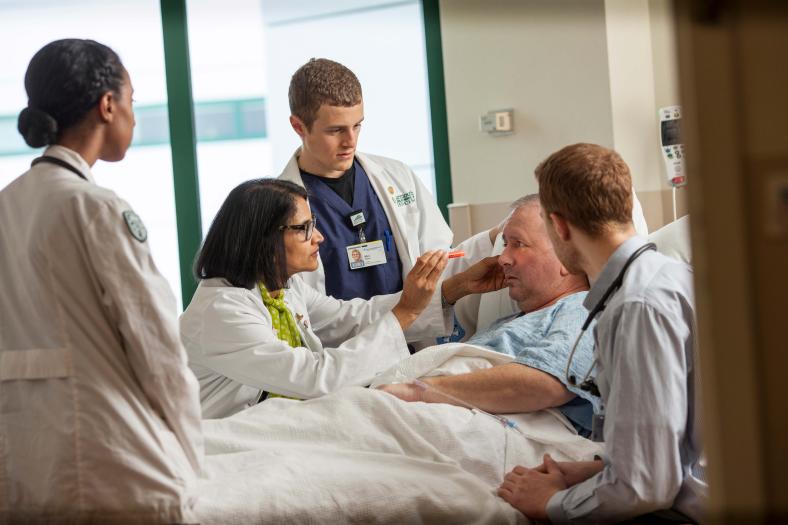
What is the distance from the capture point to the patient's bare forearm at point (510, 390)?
2.38 m

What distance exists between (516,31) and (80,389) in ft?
11.1

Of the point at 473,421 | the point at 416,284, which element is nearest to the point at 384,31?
the point at 416,284

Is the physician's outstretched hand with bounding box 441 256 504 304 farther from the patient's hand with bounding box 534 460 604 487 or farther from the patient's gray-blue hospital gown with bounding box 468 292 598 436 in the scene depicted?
the patient's hand with bounding box 534 460 604 487

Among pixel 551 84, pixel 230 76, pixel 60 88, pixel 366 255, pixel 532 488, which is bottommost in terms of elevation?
pixel 532 488

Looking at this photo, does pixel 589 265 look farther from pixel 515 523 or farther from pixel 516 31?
pixel 516 31

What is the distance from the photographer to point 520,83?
14.7 ft

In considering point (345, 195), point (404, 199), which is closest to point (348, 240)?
point (345, 195)

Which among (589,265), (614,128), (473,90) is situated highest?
(473,90)

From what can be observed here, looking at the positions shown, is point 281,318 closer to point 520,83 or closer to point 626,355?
point 626,355

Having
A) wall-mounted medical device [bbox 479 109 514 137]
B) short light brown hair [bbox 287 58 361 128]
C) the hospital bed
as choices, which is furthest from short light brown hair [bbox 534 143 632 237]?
wall-mounted medical device [bbox 479 109 514 137]

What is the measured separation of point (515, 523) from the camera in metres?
1.91

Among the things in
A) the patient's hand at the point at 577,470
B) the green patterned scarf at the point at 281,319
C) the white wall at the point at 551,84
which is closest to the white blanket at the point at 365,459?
the patient's hand at the point at 577,470

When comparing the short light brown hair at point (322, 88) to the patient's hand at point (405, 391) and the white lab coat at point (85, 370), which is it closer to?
the patient's hand at point (405, 391)

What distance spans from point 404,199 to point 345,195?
24 centimetres
